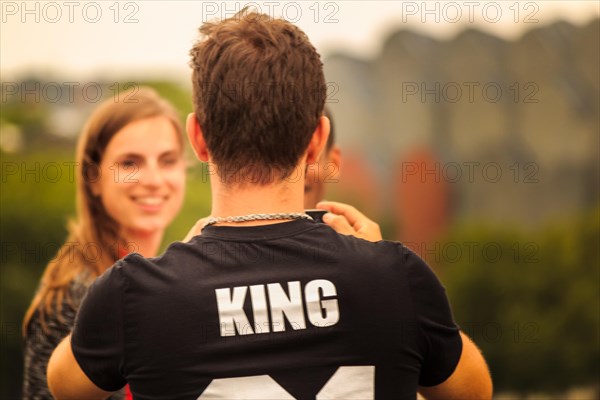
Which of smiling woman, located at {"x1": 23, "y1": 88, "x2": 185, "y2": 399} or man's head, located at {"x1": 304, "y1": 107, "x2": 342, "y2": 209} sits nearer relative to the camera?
man's head, located at {"x1": 304, "y1": 107, "x2": 342, "y2": 209}

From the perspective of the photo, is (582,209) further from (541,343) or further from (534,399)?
(534,399)

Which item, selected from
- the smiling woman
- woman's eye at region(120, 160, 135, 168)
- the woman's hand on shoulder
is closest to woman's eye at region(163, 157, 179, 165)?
the smiling woman

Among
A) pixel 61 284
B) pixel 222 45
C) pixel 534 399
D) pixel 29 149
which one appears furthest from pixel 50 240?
pixel 222 45

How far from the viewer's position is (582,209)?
2355 centimetres

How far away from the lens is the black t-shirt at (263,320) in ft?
5.48

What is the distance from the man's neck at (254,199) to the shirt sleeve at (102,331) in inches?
10.9

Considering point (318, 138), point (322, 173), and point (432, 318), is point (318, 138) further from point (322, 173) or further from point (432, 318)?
point (322, 173)

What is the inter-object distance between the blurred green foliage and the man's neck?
63.1 ft

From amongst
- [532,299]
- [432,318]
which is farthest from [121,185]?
[532,299]

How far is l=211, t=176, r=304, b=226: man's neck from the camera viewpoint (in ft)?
5.85

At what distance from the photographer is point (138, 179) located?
3.59 meters

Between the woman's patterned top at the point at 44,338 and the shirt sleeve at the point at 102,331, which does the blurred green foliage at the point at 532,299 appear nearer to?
the woman's patterned top at the point at 44,338

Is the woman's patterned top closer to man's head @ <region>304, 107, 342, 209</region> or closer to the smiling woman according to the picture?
the smiling woman

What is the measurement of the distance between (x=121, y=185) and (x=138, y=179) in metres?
0.08
